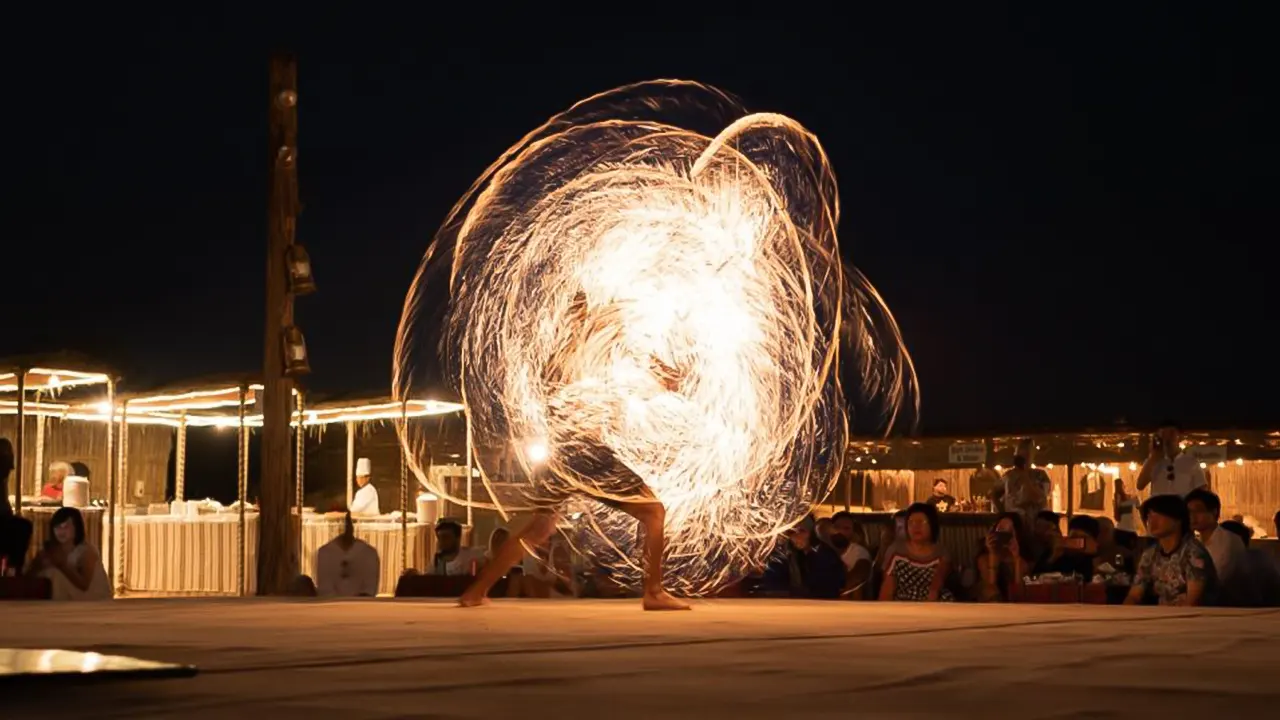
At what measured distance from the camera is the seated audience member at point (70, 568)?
→ 1141 cm

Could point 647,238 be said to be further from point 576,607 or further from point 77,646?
point 77,646

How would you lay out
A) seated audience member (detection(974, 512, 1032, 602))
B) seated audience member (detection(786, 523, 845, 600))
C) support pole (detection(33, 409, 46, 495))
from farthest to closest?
support pole (detection(33, 409, 46, 495)) < seated audience member (detection(786, 523, 845, 600)) < seated audience member (detection(974, 512, 1032, 602))

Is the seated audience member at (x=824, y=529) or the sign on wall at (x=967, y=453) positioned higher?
the sign on wall at (x=967, y=453)

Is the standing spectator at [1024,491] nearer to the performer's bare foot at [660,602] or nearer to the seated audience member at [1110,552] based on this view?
the seated audience member at [1110,552]

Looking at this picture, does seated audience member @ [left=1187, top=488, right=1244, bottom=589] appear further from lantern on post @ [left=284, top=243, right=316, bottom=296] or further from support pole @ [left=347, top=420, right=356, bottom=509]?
support pole @ [left=347, top=420, right=356, bottom=509]

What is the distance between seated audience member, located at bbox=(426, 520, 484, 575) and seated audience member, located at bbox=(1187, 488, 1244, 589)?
5.67 meters

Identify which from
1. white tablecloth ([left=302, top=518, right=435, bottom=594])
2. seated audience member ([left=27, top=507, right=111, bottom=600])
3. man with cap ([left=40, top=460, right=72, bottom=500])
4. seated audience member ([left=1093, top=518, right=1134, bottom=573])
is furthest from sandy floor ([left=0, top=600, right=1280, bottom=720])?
man with cap ([left=40, top=460, right=72, bottom=500])

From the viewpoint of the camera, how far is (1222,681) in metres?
4.03

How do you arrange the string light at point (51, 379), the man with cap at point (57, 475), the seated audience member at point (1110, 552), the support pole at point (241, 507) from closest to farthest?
1. the seated audience member at point (1110, 552)
2. the string light at point (51, 379)
3. the support pole at point (241, 507)
4. the man with cap at point (57, 475)

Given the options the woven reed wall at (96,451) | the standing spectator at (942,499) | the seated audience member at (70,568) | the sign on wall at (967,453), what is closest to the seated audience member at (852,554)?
the seated audience member at (70,568)

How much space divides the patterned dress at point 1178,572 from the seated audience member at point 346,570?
607cm

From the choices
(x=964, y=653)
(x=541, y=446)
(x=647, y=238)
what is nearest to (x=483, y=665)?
(x=964, y=653)

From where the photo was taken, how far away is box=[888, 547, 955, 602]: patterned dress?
11.1 meters

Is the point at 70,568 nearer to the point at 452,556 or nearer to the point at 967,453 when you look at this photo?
the point at 452,556
